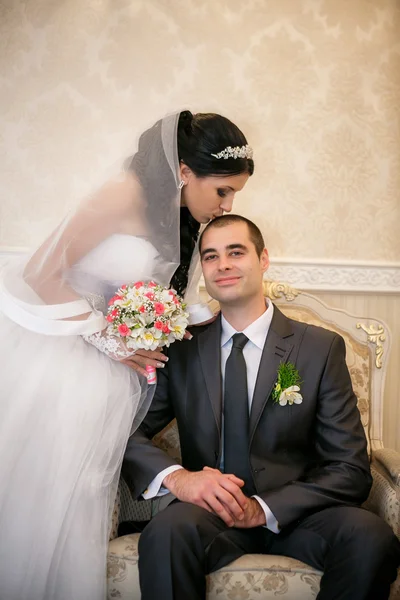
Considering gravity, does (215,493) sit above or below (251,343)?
below

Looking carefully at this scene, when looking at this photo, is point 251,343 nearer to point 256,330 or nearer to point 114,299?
point 256,330

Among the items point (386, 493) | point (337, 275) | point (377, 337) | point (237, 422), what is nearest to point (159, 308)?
point (237, 422)

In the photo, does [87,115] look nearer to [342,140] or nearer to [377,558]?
[342,140]

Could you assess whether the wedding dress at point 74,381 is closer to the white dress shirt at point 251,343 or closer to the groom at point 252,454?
the groom at point 252,454

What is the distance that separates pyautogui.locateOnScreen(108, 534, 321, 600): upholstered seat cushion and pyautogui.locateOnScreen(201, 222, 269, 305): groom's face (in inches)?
42.6

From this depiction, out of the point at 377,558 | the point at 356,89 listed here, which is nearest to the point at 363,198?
the point at 356,89

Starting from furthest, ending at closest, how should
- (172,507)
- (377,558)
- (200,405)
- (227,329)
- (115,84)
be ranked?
(115,84) < (227,329) < (200,405) < (172,507) < (377,558)

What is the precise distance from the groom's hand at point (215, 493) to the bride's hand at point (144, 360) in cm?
47

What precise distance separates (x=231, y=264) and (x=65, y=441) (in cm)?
103

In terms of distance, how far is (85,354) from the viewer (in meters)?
2.30

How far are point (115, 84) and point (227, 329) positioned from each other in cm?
176

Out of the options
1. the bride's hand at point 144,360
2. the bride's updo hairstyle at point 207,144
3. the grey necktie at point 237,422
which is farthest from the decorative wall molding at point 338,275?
the bride's hand at point 144,360

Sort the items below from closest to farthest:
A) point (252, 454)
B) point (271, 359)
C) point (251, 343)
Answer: point (252, 454) → point (271, 359) → point (251, 343)

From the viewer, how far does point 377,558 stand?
6.28 feet
